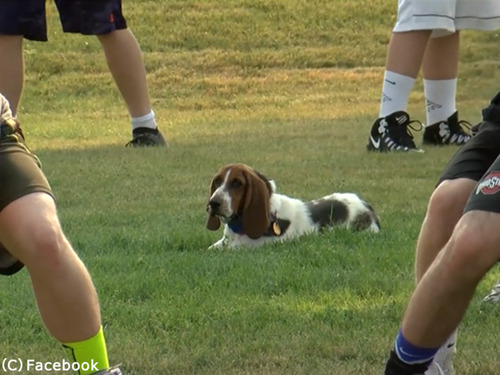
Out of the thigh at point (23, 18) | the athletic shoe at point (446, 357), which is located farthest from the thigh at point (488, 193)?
the thigh at point (23, 18)

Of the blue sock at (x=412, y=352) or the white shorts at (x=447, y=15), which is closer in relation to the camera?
the blue sock at (x=412, y=352)

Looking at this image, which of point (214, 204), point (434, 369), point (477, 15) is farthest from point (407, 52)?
point (434, 369)

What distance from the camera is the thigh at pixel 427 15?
8008 mm

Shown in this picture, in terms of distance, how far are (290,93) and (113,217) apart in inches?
374

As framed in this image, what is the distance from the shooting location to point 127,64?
870 centimetres

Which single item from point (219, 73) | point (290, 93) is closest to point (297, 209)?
point (290, 93)

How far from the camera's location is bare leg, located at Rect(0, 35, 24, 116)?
781 centimetres

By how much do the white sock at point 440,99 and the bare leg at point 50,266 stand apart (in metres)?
5.66

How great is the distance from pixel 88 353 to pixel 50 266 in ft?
0.91

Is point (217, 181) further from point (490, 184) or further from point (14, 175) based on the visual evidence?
point (490, 184)

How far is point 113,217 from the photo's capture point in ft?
20.6

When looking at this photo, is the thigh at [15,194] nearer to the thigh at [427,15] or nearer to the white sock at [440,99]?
the thigh at [427,15]

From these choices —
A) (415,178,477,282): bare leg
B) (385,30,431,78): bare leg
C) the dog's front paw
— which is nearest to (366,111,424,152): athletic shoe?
(385,30,431,78): bare leg

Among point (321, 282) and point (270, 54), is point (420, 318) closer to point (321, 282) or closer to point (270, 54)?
point (321, 282)
